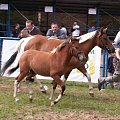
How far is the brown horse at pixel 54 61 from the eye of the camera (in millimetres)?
9781

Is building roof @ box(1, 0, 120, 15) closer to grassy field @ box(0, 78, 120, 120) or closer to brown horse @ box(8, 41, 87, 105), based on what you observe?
grassy field @ box(0, 78, 120, 120)

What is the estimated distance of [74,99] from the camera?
452 inches

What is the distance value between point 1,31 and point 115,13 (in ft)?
26.4

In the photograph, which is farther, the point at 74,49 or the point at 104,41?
the point at 104,41

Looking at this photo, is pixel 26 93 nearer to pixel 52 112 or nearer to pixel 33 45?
pixel 33 45

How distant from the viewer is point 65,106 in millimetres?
9969

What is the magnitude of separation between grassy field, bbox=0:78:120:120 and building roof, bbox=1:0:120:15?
1175 cm

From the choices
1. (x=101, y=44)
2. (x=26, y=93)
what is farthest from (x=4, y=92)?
(x=101, y=44)

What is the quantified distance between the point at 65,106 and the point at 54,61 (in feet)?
3.44

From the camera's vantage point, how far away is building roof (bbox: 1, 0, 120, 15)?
24.7 metres

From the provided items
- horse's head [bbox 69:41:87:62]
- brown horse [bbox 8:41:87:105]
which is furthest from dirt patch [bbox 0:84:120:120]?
horse's head [bbox 69:41:87:62]

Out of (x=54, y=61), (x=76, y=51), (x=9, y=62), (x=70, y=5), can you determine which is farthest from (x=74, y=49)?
(x=70, y=5)

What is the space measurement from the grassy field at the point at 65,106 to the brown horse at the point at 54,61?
53 centimetres

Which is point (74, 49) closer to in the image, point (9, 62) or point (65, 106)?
point (65, 106)
